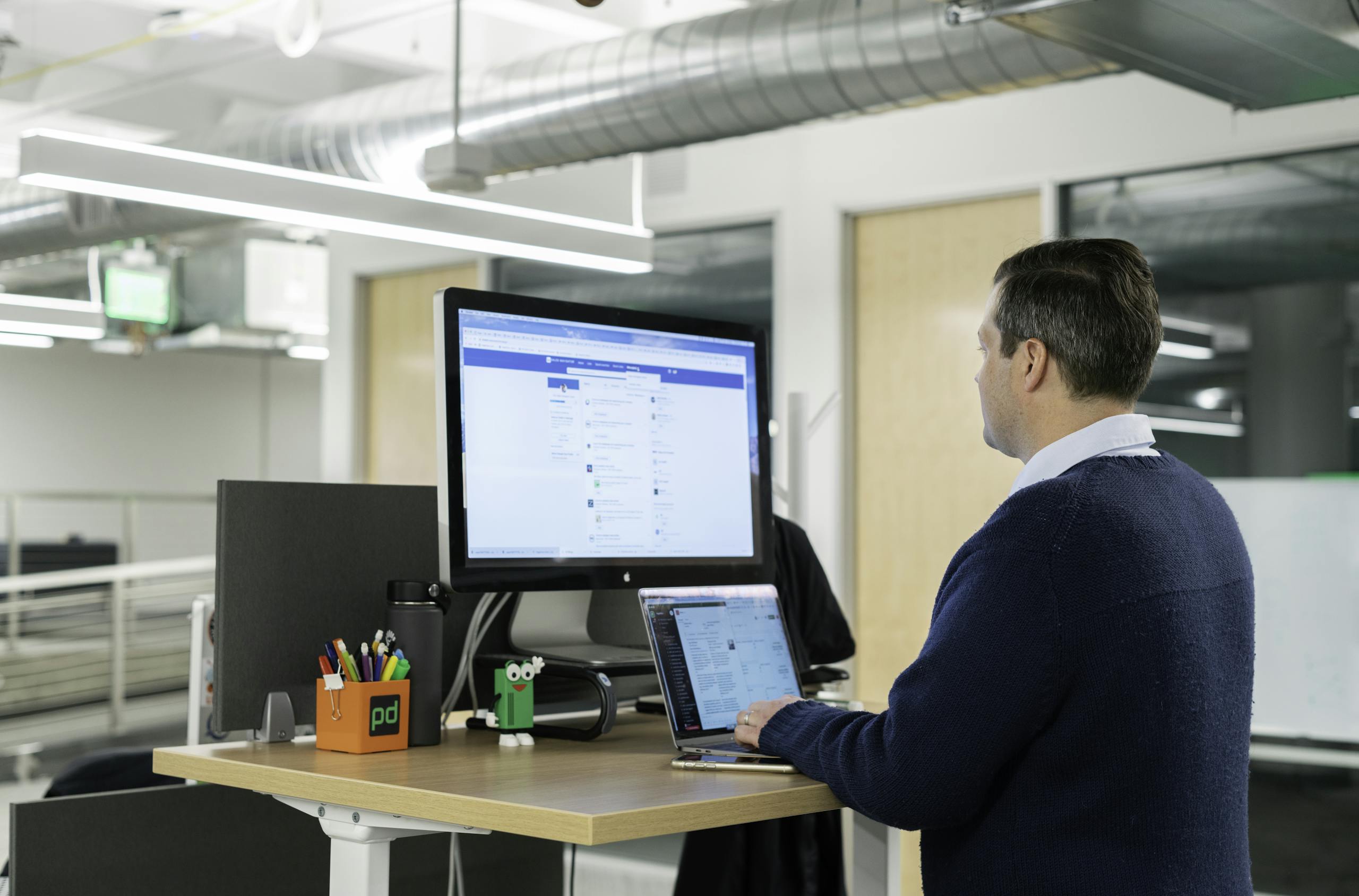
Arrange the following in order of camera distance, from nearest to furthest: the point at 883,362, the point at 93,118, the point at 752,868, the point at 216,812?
the point at 216,812, the point at 752,868, the point at 883,362, the point at 93,118

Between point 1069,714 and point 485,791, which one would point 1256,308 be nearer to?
point 1069,714

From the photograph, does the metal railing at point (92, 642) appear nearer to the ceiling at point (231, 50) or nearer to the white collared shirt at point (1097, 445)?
the ceiling at point (231, 50)

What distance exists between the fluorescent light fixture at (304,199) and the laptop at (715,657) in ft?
6.81

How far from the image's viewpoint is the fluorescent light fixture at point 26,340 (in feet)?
26.3

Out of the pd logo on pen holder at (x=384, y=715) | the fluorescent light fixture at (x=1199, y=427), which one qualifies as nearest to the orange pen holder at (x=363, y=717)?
the pd logo on pen holder at (x=384, y=715)

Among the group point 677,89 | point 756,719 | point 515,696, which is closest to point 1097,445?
point 756,719

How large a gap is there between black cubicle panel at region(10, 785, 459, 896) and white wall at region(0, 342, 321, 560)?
350 inches

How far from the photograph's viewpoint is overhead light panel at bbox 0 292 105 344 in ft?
21.4

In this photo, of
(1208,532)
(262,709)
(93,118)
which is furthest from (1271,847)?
(93,118)

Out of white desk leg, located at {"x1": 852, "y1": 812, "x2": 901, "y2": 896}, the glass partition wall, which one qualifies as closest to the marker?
white desk leg, located at {"x1": 852, "y1": 812, "x2": 901, "y2": 896}

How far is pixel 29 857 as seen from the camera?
169 centimetres

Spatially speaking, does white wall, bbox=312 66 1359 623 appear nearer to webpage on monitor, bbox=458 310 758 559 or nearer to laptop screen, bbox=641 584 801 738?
webpage on monitor, bbox=458 310 758 559

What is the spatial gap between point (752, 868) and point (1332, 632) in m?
2.27

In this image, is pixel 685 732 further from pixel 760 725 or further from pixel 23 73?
pixel 23 73
